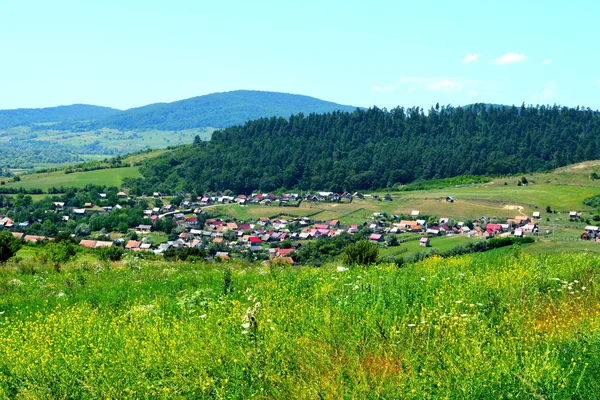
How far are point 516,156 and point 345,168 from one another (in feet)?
132

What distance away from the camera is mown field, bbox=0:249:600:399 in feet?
17.8

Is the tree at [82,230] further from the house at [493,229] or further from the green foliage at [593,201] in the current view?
the green foliage at [593,201]

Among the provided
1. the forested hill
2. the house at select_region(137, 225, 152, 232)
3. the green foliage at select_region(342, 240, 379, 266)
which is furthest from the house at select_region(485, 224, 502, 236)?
the forested hill

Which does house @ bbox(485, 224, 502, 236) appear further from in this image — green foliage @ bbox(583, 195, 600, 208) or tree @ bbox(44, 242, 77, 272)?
tree @ bbox(44, 242, 77, 272)

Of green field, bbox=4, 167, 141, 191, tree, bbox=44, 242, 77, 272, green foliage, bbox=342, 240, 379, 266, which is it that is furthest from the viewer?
green field, bbox=4, 167, 141, 191

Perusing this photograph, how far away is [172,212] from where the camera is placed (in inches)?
3612

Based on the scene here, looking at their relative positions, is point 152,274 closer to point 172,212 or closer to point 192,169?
point 172,212

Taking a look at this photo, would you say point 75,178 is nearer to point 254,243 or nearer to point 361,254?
point 254,243

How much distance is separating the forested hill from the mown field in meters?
109

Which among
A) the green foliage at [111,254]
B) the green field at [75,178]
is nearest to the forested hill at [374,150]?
the green field at [75,178]

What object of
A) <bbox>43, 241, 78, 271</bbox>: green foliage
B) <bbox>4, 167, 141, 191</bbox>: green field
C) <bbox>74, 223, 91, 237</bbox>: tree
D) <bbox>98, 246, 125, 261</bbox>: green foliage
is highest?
<bbox>43, 241, 78, 271</bbox>: green foliage

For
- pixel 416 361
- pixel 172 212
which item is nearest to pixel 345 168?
pixel 172 212

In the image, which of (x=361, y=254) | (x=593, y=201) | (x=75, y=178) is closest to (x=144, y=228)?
(x=75, y=178)

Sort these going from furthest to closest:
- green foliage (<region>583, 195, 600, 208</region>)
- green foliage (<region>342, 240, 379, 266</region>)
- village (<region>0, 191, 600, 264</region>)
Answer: green foliage (<region>583, 195, 600, 208</region>) → village (<region>0, 191, 600, 264</region>) → green foliage (<region>342, 240, 379, 266</region>)
